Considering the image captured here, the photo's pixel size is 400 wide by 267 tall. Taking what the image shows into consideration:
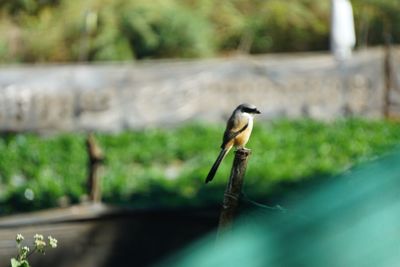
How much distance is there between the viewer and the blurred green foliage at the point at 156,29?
68.4ft

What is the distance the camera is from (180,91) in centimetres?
1501

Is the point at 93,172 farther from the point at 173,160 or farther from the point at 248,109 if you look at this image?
the point at 248,109

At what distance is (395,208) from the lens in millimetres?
1799

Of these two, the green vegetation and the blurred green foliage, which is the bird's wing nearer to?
the green vegetation

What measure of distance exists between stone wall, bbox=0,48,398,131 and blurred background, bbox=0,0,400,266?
2cm

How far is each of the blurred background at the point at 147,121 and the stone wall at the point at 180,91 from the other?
0.06 ft

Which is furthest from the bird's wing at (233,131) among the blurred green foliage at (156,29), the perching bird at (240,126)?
the blurred green foliage at (156,29)

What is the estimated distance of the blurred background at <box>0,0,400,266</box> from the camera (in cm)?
762

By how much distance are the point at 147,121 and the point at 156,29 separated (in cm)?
680

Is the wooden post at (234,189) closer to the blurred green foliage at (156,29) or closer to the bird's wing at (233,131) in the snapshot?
the bird's wing at (233,131)

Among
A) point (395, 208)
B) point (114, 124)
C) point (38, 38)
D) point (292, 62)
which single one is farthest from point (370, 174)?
point (38, 38)

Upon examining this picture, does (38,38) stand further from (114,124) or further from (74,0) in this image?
(114,124)

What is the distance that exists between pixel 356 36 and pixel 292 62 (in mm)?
8648

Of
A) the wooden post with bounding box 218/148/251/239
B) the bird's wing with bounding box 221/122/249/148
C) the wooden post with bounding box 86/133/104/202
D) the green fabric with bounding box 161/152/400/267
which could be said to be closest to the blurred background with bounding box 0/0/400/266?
the wooden post with bounding box 86/133/104/202
